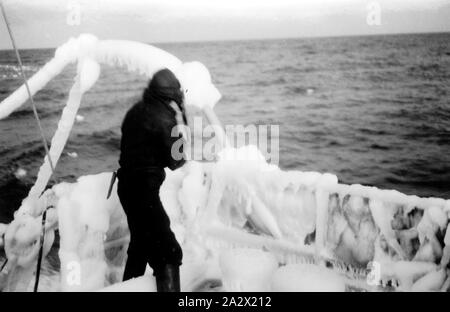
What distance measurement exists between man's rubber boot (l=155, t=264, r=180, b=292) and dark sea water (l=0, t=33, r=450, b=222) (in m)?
1.45

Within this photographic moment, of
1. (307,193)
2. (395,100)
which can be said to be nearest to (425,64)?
(395,100)

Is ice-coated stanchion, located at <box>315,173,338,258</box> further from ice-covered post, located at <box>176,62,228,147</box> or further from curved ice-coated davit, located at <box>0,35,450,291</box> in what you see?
ice-covered post, located at <box>176,62,228,147</box>

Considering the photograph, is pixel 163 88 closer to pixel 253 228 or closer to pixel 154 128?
pixel 154 128

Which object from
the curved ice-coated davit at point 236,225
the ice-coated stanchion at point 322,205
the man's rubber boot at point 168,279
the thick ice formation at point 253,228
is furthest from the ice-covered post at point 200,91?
the man's rubber boot at point 168,279

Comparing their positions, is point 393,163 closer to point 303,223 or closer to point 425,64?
point 303,223

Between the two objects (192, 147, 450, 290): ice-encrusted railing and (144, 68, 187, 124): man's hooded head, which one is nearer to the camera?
(192, 147, 450, 290): ice-encrusted railing

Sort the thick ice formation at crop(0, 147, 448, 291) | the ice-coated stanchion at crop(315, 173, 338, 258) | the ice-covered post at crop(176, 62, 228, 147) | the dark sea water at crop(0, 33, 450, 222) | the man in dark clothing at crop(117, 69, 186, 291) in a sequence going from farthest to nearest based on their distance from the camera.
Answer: the dark sea water at crop(0, 33, 450, 222)
the ice-covered post at crop(176, 62, 228, 147)
the ice-coated stanchion at crop(315, 173, 338, 258)
the man in dark clothing at crop(117, 69, 186, 291)
the thick ice formation at crop(0, 147, 448, 291)

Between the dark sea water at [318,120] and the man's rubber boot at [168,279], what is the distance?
1.45 m

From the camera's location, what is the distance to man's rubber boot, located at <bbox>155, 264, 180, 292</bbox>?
8.07ft

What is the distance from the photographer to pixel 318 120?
19.7 metres

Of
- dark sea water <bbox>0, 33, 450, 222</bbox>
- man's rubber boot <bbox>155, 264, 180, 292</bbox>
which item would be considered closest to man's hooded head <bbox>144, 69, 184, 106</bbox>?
dark sea water <bbox>0, 33, 450, 222</bbox>

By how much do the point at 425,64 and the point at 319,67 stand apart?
28.3 feet

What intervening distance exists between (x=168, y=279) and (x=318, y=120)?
18.1 m

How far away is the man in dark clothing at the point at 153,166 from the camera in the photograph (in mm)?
2510
